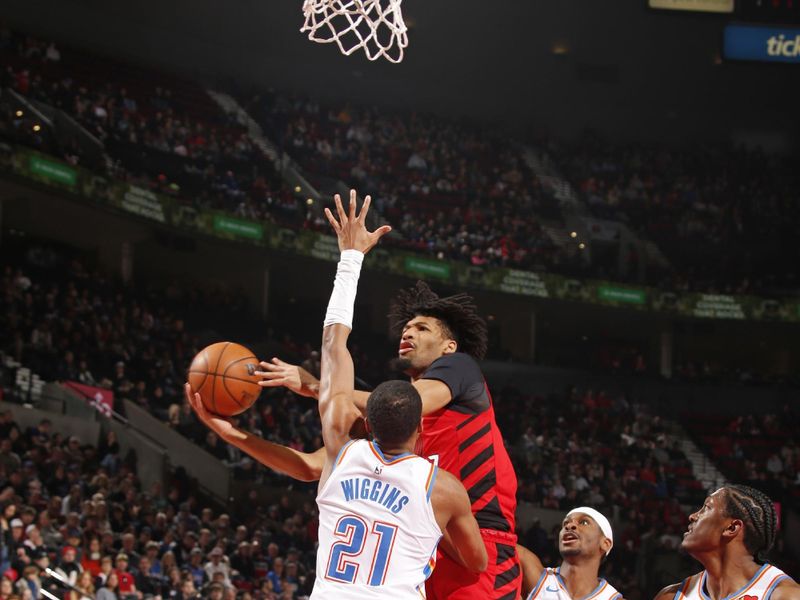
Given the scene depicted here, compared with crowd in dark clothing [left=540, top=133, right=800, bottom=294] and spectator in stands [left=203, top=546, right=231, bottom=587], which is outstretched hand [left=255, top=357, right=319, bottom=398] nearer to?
spectator in stands [left=203, top=546, right=231, bottom=587]

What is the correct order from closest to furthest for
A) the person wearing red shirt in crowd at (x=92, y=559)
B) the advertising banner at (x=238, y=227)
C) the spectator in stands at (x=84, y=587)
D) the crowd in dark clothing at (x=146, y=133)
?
the spectator in stands at (x=84, y=587)
the person wearing red shirt in crowd at (x=92, y=559)
the crowd in dark clothing at (x=146, y=133)
the advertising banner at (x=238, y=227)

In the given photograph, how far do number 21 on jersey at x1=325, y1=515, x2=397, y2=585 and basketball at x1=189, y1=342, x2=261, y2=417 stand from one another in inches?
44.5

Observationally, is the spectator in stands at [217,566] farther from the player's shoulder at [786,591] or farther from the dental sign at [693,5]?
the dental sign at [693,5]

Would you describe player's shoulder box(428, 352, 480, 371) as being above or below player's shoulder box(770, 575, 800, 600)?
above

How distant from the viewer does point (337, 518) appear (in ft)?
12.0

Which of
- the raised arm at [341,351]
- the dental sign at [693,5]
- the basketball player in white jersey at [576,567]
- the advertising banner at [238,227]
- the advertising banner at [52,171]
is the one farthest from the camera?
the advertising banner at [238,227]

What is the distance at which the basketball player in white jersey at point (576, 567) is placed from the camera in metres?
5.60

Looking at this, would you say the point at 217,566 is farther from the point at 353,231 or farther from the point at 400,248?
the point at 400,248

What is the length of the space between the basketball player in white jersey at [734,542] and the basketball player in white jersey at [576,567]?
142cm

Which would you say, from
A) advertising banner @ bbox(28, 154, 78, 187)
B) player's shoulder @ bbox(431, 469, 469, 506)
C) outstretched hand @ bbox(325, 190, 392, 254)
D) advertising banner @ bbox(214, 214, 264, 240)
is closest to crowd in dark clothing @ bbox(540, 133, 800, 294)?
advertising banner @ bbox(214, 214, 264, 240)

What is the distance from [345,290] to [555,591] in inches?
95.9

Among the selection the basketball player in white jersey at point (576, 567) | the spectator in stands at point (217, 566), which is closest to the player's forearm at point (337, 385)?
the basketball player in white jersey at point (576, 567)

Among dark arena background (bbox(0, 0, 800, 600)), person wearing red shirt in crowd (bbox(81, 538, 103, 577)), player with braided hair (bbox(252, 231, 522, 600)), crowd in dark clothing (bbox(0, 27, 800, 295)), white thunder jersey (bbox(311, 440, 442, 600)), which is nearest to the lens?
white thunder jersey (bbox(311, 440, 442, 600))

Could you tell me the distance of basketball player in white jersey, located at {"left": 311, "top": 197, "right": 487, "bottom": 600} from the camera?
3582mm
